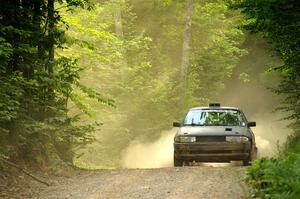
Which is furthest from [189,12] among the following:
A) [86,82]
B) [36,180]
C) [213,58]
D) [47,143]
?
[36,180]

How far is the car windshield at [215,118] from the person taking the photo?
1579 cm

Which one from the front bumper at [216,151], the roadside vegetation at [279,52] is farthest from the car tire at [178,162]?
the roadside vegetation at [279,52]

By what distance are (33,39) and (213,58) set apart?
2476cm

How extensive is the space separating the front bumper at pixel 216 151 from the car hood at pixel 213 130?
0.95ft

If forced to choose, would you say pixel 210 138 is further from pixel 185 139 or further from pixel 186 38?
pixel 186 38

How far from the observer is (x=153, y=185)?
427 inches

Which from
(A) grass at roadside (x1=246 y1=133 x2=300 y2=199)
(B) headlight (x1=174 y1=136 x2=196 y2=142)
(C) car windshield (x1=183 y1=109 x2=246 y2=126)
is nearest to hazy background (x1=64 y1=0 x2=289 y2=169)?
(C) car windshield (x1=183 y1=109 x2=246 y2=126)

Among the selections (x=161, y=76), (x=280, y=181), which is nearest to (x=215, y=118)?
(x=280, y=181)

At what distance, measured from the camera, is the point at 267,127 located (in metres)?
39.5

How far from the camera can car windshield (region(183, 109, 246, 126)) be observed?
15.8 m

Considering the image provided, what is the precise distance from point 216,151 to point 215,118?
1.60 meters

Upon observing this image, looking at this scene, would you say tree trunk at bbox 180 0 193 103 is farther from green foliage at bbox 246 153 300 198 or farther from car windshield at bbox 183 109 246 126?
green foliage at bbox 246 153 300 198

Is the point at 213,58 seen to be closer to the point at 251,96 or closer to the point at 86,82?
the point at 251,96

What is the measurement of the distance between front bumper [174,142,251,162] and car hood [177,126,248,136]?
29 centimetres
